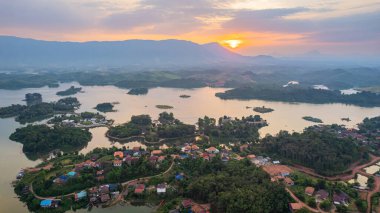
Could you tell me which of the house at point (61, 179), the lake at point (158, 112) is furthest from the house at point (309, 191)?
the house at point (61, 179)

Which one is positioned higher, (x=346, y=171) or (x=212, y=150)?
(x=212, y=150)

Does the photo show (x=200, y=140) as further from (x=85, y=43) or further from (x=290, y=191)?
(x=85, y=43)

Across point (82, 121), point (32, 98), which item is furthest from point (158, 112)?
point (32, 98)

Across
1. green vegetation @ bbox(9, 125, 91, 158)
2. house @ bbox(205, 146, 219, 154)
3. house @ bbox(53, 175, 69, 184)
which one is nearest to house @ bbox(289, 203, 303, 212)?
house @ bbox(205, 146, 219, 154)

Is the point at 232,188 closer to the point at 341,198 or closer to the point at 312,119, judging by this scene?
the point at 341,198

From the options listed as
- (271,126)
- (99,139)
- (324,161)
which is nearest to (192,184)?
(324,161)

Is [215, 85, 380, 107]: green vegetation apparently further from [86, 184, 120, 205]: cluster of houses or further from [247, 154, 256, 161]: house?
[86, 184, 120, 205]: cluster of houses
